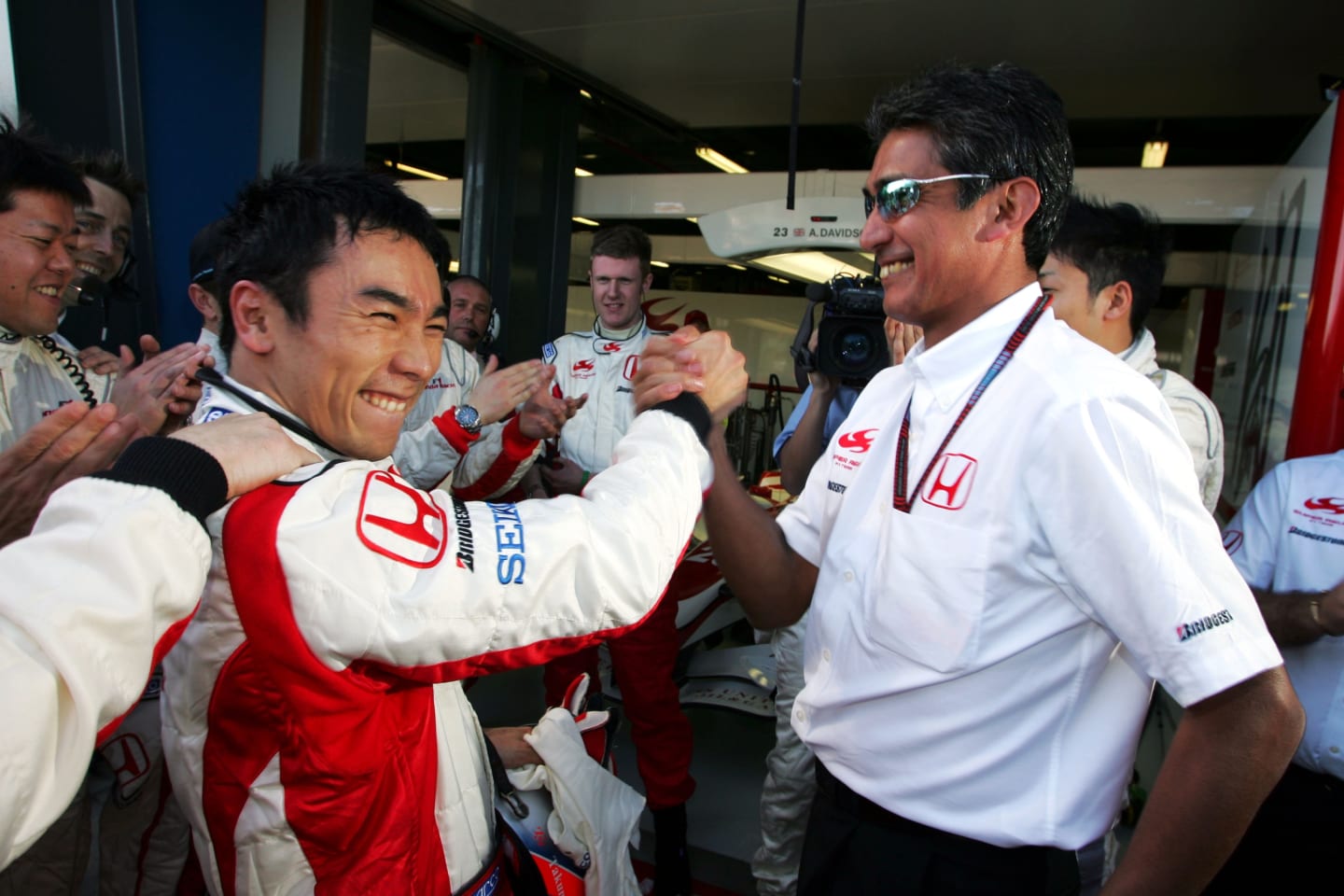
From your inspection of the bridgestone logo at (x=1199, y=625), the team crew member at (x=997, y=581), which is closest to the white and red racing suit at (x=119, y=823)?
the team crew member at (x=997, y=581)

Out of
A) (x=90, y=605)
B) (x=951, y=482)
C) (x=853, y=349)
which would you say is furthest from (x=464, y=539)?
(x=853, y=349)

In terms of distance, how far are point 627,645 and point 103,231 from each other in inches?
92.7

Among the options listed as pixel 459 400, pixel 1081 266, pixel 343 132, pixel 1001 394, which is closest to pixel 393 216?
pixel 1001 394

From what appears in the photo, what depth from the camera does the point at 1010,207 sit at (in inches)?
Answer: 53.9

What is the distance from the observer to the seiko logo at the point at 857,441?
1493 millimetres

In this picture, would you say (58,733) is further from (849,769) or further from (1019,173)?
(1019,173)

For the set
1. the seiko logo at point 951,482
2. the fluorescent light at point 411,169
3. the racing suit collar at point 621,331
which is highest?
the fluorescent light at point 411,169

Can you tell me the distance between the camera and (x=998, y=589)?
1169mm

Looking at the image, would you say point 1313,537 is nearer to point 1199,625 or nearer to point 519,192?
point 1199,625

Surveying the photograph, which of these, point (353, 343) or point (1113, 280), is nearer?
point (353, 343)

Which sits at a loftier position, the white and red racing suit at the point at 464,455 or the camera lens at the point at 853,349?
the camera lens at the point at 853,349

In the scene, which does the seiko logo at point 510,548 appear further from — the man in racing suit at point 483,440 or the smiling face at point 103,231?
the smiling face at point 103,231

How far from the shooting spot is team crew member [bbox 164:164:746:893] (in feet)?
3.24

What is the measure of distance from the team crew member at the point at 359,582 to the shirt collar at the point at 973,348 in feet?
1.27
